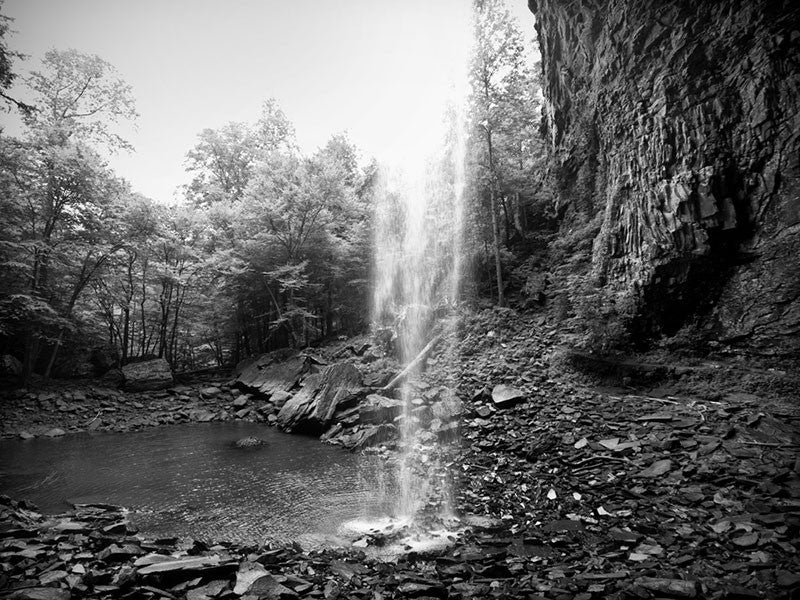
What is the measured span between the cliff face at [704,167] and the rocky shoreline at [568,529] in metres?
2.34

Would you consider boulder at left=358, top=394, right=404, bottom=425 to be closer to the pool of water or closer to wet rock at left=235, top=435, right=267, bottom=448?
the pool of water

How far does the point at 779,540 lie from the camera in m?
3.73

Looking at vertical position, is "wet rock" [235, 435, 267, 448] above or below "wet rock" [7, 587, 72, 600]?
below

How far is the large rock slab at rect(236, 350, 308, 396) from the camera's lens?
16750mm

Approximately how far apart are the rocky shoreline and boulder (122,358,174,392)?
1426 cm

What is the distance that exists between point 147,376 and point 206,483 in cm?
1408

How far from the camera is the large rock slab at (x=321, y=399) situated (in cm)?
1273

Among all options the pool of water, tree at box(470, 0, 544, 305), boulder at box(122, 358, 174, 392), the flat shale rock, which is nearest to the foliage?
tree at box(470, 0, 544, 305)

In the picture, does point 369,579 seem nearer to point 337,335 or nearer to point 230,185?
point 337,335

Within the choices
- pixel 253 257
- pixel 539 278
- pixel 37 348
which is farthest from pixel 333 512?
pixel 37 348

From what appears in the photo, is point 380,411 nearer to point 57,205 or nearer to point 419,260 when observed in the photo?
point 419,260

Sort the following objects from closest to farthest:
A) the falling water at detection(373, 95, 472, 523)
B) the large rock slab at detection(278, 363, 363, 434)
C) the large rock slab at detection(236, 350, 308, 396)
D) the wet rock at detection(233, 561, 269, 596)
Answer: the wet rock at detection(233, 561, 269, 596), the large rock slab at detection(278, 363, 363, 434), the falling water at detection(373, 95, 472, 523), the large rock slab at detection(236, 350, 308, 396)

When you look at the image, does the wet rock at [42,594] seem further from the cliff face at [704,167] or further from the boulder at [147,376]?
the boulder at [147,376]

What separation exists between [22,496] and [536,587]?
1074cm
